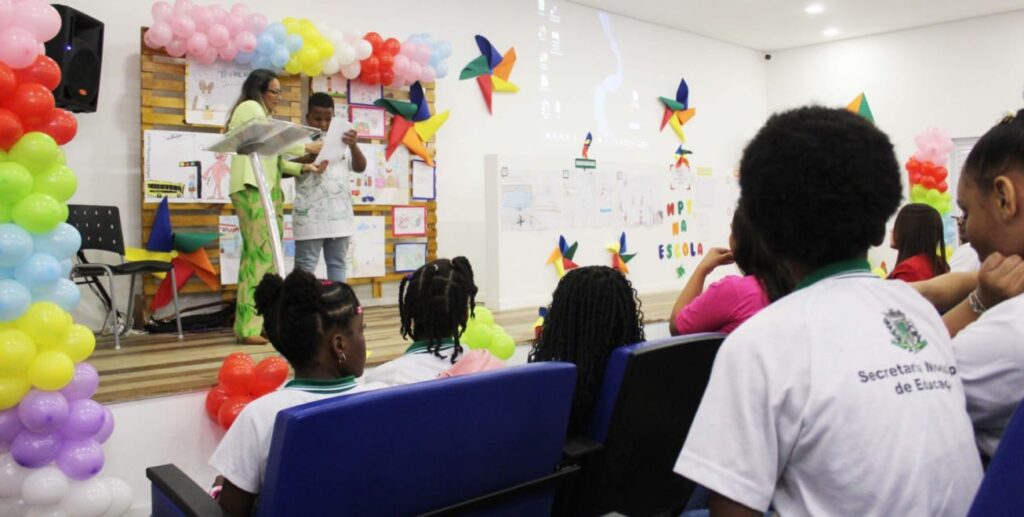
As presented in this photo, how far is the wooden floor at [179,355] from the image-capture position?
116 inches

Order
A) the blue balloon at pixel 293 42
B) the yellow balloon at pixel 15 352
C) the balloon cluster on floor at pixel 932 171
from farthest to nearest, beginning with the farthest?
the balloon cluster on floor at pixel 932 171 → the blue balloon at pixel 293 42 → the yellow balloon at pixel 15 352

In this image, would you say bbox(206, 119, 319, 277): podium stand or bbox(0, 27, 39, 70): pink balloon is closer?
bbox(0, 27, 39, 70): pink balloon

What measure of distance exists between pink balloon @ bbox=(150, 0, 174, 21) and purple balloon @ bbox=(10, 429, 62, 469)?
3.00 metres

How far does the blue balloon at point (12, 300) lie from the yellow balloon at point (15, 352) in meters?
0.05

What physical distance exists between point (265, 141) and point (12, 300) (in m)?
1.16

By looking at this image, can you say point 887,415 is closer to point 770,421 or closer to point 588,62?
point 770,421

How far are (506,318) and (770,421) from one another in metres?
4.58

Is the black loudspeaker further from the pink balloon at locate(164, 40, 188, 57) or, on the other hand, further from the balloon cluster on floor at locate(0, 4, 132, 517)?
the balloon cluster on floor at locate(0, 4, 132, 517)

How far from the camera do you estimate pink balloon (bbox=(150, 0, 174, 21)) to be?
4465 mm

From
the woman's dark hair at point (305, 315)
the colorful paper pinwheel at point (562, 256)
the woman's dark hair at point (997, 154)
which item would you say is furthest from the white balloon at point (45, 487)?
the colorful paper pinwheel at point (562, 256)

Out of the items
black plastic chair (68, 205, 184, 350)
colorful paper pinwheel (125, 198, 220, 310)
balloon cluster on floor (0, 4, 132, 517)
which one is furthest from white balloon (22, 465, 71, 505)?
colorful paper pinwheel (125, 198, 220, 310)

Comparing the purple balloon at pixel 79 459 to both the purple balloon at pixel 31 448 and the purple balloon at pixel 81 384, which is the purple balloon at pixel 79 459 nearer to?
the purple balloon at pixel 31 448

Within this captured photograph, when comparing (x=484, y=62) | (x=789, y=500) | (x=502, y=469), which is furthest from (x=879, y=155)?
(x=484, y=62)

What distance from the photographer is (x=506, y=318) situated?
5.38 meters
